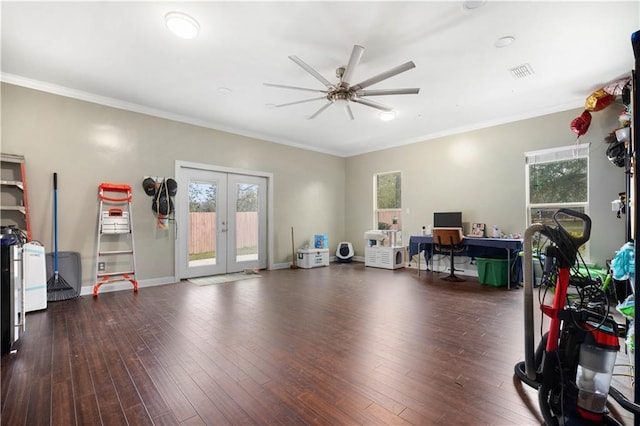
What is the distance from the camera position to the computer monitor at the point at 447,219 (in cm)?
596

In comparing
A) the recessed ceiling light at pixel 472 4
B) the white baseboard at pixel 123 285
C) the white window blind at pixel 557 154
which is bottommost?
the white baseboard at pixel 123 285

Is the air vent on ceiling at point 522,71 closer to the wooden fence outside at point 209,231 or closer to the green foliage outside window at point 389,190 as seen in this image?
the green foliage outside window at point 389,190

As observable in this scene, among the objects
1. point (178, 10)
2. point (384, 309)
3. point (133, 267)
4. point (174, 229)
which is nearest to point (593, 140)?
point (384, 309)

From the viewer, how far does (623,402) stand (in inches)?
61.4

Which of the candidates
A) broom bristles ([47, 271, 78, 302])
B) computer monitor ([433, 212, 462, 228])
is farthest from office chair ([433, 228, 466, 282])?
broom bristles ([47, 271, 78, 302])

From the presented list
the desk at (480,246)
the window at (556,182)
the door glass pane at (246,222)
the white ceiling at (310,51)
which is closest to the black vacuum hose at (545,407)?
the white ceiling at (310,51)

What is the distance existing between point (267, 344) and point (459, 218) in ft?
15.8

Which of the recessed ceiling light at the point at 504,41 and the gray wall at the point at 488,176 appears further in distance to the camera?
the gray wall at the point at 488,176

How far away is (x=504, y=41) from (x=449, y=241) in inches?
133

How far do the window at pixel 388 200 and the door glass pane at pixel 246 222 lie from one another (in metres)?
3.19

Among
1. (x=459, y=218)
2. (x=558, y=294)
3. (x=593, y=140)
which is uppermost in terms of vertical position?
(x=593, y=140)

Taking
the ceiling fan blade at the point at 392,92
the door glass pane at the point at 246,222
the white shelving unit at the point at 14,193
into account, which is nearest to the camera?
the ceiling fan blade at the point at 392,92

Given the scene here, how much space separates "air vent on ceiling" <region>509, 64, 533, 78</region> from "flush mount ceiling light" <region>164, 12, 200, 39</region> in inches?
150

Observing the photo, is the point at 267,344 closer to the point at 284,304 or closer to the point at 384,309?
the point at 284,304
